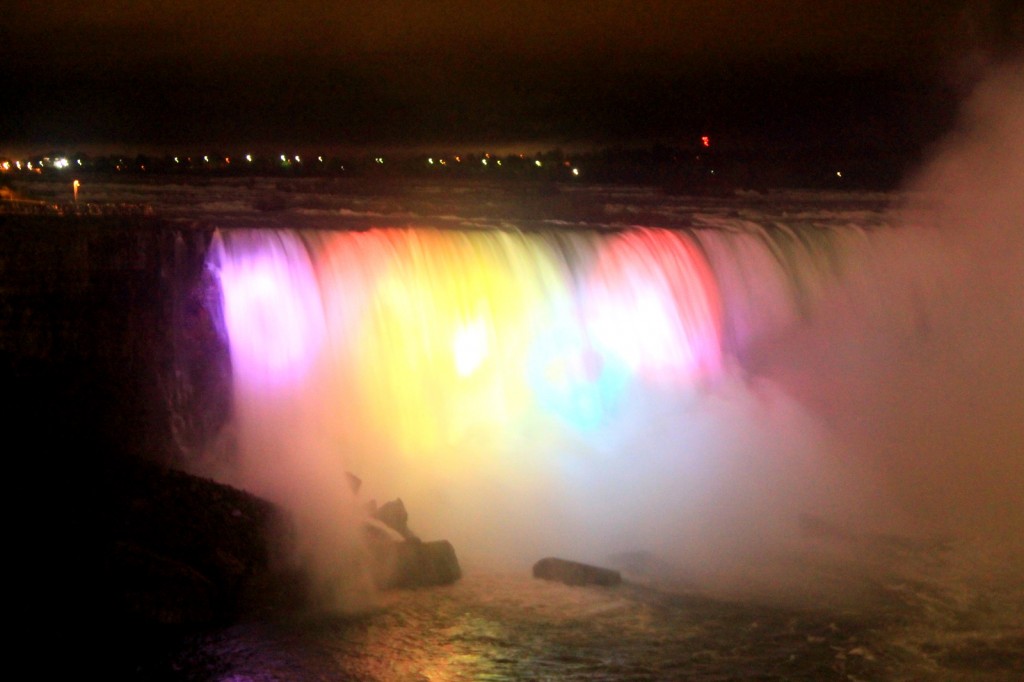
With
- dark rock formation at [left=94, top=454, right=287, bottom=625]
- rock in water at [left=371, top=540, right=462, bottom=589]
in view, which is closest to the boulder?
rock in water at [left=371, top=540, right=462, bottom=589]

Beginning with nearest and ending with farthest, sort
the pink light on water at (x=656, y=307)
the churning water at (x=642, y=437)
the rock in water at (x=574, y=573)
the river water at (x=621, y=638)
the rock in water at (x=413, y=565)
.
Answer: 1. the river water at (x=621, y=638)
2. the churning water at (x=642, y=437)
3. the rock in water at (x=413, y=565)
4. the rock in water at (x=574, y=573)
5. the pink light on water at (x=656, y=307)

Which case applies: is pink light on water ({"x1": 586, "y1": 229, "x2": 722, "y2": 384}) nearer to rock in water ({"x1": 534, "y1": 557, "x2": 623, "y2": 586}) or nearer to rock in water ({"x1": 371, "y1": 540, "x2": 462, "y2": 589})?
rock in water ({"x1": 534, "y1": 557, "x2": 623, "y2": 586})

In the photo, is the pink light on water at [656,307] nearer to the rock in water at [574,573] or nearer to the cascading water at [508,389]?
the cascading water at [508,389]

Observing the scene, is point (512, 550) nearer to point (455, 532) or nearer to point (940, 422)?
point (455, 532)

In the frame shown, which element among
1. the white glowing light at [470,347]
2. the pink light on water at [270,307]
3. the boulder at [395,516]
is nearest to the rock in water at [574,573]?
the boulder at [395,516]

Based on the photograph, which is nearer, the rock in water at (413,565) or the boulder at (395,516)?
the rock in water at (413,565)

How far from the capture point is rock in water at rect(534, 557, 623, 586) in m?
11.6

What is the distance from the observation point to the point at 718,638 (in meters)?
10.4

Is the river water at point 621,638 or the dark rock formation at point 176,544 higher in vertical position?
the dark rock formation at point 176,544

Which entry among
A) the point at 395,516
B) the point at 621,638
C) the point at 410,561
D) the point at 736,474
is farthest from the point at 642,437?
the point at 621,638

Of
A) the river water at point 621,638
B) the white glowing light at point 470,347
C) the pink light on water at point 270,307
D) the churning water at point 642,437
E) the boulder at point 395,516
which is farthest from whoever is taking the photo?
the white glowing light at point 470,347

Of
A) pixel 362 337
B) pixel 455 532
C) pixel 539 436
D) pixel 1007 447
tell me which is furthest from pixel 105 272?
pixel 1007 447

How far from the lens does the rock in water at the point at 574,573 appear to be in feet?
38.1

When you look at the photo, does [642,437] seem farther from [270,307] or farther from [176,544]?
[176,544]
